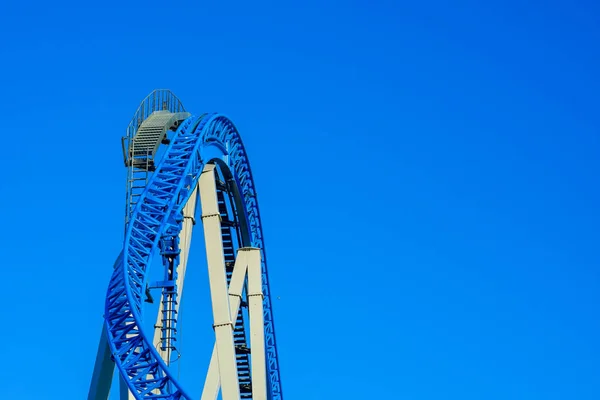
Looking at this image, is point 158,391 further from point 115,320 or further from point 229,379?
point 229,379

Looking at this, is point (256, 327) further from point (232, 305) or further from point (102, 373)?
point (102, 373)

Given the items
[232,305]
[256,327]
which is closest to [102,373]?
[232,305]

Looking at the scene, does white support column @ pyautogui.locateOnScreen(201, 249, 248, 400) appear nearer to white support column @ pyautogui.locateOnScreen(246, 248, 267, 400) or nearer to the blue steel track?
white support column @ pyautogui.locateOnScreen(246, 248, 267, 400)

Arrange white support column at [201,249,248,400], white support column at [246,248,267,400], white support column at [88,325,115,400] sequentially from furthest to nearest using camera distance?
white support column at [246,248,267,400], white support column at [201,249,248,400], white support column at [88,325,115,400]

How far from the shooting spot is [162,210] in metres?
23.6

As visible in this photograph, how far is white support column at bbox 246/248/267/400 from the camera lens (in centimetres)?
2719

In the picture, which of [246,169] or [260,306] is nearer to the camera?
[260,306]

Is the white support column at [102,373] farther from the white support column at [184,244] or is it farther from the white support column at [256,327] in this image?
the white support column at [256,327]

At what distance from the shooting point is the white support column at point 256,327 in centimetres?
2719

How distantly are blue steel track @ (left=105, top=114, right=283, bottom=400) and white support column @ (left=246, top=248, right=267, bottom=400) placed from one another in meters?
2.31

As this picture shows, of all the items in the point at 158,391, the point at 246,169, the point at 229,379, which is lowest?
the point at 158,391

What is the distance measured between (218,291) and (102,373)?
393cm

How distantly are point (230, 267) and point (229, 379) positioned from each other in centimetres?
669

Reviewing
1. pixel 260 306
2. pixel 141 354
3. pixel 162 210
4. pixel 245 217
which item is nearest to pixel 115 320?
pixel 141 354
